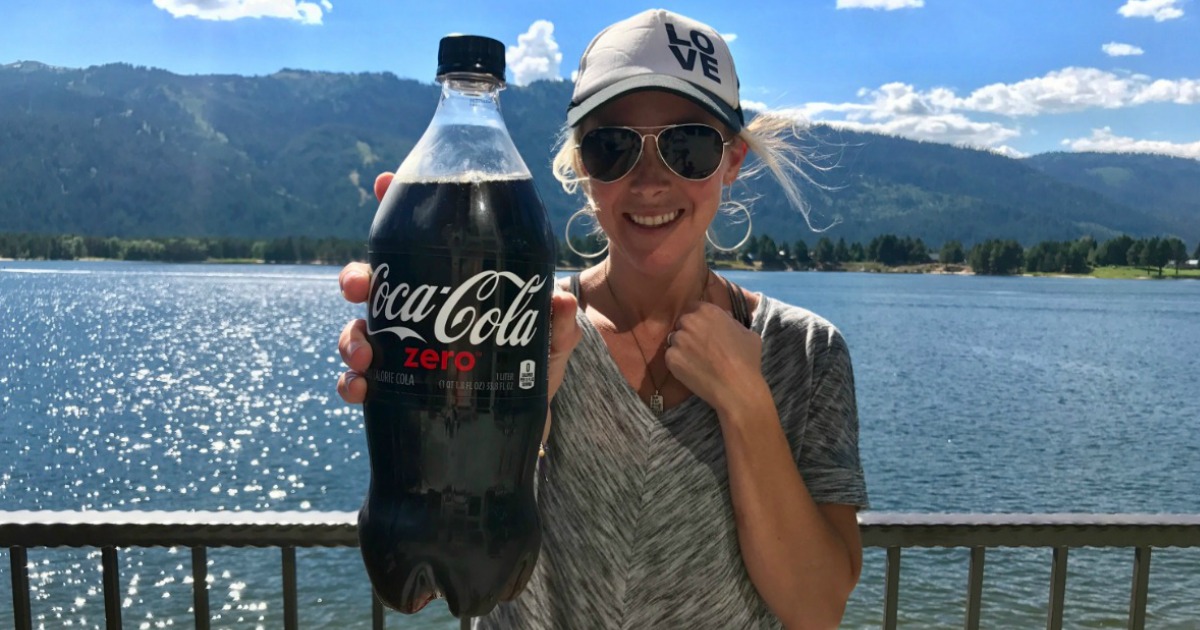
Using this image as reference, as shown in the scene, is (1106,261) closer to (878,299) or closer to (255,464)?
(878,299)

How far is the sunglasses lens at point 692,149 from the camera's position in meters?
1.60

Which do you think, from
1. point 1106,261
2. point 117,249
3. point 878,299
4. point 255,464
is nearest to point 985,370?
point 255,464

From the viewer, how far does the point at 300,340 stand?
49.2 m

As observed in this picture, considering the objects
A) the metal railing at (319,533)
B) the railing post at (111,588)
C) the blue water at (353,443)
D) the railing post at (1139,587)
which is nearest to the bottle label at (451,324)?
the metal railing at (319,533)

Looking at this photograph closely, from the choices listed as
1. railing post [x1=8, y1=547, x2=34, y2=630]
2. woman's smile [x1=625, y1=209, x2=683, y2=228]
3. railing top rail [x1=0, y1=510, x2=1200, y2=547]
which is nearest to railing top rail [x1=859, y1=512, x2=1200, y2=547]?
railing top rail [x1=0, y1=510, x2=1200, y2=547]

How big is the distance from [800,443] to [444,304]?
792 millimetres

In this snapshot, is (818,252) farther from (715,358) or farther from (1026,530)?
(715,358)

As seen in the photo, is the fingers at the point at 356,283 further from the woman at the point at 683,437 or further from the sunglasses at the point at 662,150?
the sunglasses at the point at 662,150

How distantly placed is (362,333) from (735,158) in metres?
0.84

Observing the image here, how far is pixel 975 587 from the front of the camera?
2.91 metres

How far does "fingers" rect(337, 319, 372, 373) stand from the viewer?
1.26 m

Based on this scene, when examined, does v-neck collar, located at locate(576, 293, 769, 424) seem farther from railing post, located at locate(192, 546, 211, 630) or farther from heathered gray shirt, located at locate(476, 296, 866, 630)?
railing post, located at locate(192, 546, 211, 630)

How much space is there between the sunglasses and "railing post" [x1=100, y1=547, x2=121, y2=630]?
205 cm

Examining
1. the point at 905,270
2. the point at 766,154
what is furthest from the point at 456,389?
the point at 905,270
